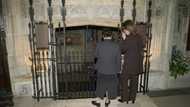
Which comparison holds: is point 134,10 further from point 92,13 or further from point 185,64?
point 185,64

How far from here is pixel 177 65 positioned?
4320mm

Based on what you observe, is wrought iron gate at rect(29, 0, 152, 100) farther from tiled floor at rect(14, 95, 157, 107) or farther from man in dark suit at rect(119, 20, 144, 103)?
man in dark suit at rect(119, 20, 144, 103)

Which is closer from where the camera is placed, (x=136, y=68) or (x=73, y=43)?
(x=136, y=68)

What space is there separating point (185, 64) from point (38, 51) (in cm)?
263

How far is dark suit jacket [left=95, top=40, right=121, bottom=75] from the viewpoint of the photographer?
3.25 metres

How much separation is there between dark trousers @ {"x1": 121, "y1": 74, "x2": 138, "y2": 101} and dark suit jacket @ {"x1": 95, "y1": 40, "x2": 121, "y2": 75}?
0.25 meters

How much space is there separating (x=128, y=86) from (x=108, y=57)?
0.65 meters


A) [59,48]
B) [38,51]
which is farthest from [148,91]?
[38,51]

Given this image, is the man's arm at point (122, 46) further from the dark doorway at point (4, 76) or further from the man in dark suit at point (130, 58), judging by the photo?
the dark doorway at point (4, 76)

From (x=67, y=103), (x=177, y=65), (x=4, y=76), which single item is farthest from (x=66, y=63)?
(x=177, y=65)

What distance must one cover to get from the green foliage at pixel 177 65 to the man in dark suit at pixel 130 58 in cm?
109

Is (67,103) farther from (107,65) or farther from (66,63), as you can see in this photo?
(107,65)

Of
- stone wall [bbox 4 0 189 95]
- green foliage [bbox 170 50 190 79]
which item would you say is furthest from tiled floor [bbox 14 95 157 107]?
green foliage [bbox 170 50 190 79]

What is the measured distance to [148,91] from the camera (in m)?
4.29
